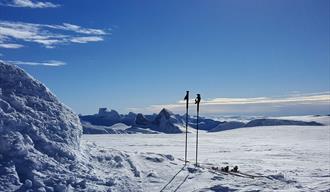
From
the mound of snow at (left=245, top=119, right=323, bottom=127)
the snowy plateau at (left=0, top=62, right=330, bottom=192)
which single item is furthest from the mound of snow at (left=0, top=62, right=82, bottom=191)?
the mound of snow at (left=245, top=119, right=323, bottom=127)

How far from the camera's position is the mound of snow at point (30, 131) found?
16331mm

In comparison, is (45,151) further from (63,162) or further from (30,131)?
(30,131)

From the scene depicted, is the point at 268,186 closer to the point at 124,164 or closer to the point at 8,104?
the point at 124,164

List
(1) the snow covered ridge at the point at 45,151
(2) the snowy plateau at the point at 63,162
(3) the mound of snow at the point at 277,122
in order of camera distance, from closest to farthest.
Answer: (1) the snow covered ridge at the point at 45,151
(2) the snowy plateau at the point at 63,162
(3) the mound of snow at the point at 277,122

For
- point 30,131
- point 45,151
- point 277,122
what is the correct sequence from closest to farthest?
point 45,151 < point 30,131 < point 277,122

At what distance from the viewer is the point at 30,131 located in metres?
18.4

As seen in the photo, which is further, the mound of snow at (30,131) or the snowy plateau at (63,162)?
the snowy plateau at (63,162)

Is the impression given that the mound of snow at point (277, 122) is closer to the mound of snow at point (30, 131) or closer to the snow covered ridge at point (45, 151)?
the snow covered ridge at point (45, 151)

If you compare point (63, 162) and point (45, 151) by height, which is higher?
point (45, 151)

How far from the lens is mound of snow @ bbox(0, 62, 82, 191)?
16.3 metres

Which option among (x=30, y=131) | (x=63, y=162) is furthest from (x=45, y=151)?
(x=30, y=131)

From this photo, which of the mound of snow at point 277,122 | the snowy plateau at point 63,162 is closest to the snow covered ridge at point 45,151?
the snowy plateau at point 63,162

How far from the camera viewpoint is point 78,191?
16.2 metres

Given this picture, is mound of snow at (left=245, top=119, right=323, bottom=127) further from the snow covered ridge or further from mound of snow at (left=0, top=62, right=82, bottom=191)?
mound of snow at (left=0, top=62, right=82, bottom=191)
